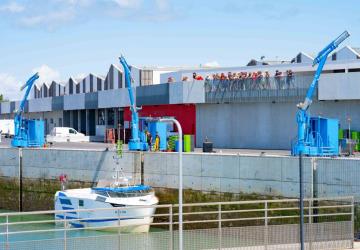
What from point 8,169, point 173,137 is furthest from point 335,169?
point 8,169

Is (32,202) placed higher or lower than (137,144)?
lower

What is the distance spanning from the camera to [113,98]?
6256cm

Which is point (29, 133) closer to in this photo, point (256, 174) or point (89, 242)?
point (256, 174)

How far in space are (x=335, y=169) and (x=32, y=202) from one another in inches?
834

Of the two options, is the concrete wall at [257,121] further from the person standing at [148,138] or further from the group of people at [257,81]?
the person standing at [148,138]

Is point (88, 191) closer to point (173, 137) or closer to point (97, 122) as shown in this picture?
point (173, 137)

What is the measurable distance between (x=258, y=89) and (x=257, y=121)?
208 cm

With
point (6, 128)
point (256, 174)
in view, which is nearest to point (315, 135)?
point (256, 174)

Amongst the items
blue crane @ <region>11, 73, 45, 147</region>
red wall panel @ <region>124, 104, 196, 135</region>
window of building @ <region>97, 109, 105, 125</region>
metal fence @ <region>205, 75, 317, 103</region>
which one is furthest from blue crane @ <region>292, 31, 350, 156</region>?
window of building @ <region>97, 109, 105, 125</region>

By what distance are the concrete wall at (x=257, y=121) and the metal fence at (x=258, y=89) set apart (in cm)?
55

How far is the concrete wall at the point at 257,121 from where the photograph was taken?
42.3 m

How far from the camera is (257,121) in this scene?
1794 inches

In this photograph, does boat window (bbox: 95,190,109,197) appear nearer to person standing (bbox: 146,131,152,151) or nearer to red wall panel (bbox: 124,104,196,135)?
person standing (bbox: 146,131,152,151)

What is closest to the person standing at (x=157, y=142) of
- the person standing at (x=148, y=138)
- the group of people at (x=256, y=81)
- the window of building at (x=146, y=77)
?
the person standing at (x=148, y=138)
